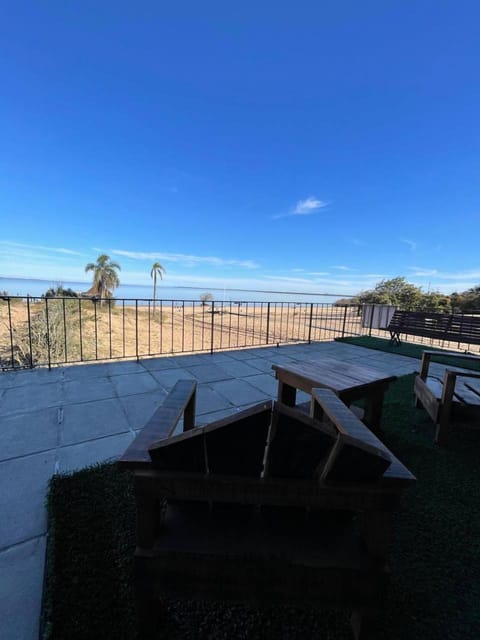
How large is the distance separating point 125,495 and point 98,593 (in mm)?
477

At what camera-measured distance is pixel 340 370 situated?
7.45 ft

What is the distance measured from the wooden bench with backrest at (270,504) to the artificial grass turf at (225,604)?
0.17m

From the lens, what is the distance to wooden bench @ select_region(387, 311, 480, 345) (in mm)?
4785

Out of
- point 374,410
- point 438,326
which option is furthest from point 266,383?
point 438,326

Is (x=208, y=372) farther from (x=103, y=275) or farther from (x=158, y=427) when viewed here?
(x=103, y=275)

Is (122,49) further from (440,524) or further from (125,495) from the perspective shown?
(440,524)

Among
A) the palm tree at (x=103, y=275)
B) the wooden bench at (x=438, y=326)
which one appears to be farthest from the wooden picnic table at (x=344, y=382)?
the palm tree at (x=103, y=275)

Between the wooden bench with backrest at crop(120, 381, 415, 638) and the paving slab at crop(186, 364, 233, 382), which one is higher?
the wooden bench with backrest at crop(120, 381, 415, 638)

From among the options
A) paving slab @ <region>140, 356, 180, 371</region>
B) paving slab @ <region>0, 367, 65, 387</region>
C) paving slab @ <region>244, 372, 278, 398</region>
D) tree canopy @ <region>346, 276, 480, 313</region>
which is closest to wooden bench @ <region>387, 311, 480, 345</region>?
paving slab @ <region>244, 372, 278, 398</region>

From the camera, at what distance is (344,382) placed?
1954 millimetres

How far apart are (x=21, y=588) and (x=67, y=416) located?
1.47m

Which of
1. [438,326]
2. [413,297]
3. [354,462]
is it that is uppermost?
[413,297]

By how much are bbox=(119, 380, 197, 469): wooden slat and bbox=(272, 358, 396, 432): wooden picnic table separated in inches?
37.0

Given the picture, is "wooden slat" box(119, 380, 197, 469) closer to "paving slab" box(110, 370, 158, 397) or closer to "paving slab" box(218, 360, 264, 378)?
"paving slab" box(110, 370, 158, 397)
